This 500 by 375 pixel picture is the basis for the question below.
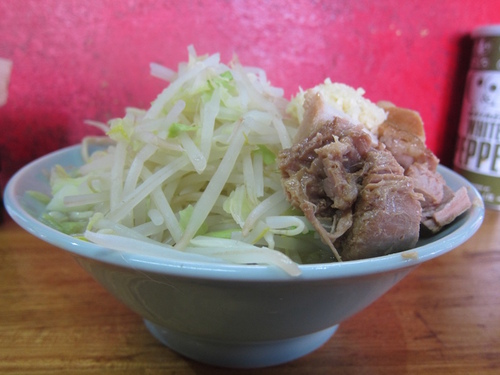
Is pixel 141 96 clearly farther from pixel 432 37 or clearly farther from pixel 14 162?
pixel 432 37

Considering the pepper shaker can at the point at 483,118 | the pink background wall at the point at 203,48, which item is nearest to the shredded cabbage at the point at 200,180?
the pink background wall at the point at 203,48

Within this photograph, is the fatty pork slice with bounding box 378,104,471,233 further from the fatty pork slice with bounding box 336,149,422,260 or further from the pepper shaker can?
the pepper shaker can

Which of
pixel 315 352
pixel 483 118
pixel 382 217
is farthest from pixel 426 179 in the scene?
pixel 483 118

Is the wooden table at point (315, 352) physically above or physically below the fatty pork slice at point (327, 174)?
below

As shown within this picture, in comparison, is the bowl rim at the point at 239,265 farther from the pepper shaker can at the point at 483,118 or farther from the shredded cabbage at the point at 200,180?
the pepper shaker can at the point at 483,118

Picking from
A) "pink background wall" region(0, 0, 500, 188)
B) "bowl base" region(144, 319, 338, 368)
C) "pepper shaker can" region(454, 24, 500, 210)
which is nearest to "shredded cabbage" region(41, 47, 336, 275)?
"bowl base" region(144, 319, 338, 368)

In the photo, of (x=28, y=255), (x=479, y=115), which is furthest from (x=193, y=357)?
(x=479, y=115)

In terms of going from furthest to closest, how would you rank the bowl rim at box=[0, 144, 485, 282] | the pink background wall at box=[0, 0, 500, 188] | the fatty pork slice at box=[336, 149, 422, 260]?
the pink background wall at box=[0, 0, 500, 188], the fatty pork slice at box=[336, 149, 422, 260], the bowl rim at box=[0, 144, 485, 282]
